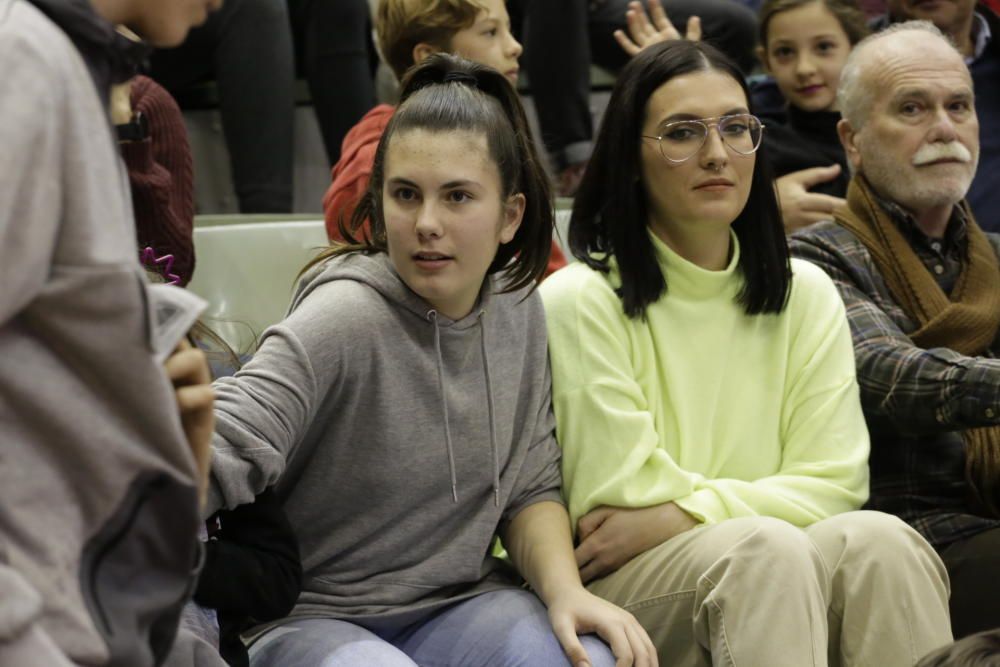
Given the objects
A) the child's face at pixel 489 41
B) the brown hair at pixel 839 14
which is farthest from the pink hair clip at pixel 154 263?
the brown hair at pixel 839 14

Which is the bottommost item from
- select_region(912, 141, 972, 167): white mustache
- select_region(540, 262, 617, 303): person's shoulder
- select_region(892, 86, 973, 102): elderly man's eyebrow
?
select_region(540, 262, 617, 303): person's shoulder

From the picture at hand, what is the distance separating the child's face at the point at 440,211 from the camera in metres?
1.61

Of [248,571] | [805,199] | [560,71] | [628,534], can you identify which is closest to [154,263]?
[248,571]

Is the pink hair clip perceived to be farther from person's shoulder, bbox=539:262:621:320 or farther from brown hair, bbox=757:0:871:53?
brown hair, bbox=757:0:871:53

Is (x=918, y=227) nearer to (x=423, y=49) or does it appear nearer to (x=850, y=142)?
(x=850, y=142)

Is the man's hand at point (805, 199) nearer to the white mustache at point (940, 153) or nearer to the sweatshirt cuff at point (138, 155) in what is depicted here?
the white mustache at point (940, 153)

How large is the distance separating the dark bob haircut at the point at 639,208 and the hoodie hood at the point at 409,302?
317 millimetres

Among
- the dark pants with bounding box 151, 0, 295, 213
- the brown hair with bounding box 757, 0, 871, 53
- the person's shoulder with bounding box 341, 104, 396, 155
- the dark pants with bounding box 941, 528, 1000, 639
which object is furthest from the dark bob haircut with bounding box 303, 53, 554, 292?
the brown hair with bounding box 757, 0, 871, 53

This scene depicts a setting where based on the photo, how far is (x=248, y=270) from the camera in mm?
2326

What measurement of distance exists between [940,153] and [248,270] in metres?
1.22

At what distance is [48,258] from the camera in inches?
31.6

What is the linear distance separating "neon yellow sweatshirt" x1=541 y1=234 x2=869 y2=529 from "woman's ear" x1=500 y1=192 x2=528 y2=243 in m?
0.17

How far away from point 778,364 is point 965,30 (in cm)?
149

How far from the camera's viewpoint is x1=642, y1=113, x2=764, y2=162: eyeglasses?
1944mm
